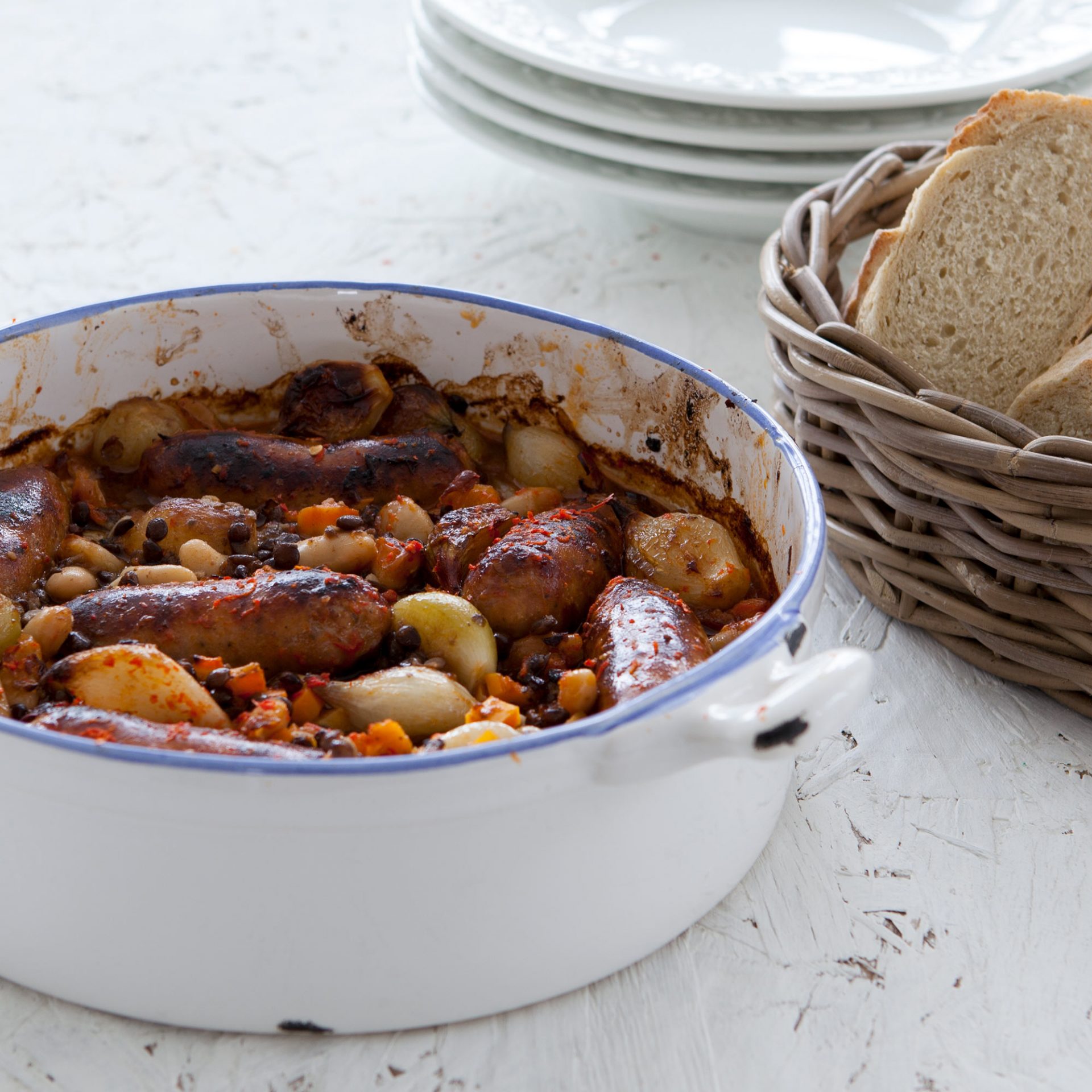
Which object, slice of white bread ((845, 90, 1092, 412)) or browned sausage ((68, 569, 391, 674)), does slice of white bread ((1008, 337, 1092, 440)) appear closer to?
slice of white bread ((845, 90, 1092, 412))

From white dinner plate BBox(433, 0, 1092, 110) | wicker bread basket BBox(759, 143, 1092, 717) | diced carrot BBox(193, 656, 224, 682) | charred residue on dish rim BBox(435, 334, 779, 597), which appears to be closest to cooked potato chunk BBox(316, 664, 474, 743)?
diced carrot BBox(193, 656, 224, 682)

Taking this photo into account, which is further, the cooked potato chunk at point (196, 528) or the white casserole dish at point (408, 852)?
the cooked potato chunk at point (196, 528)

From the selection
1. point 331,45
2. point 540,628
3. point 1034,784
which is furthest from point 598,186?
point 331,45

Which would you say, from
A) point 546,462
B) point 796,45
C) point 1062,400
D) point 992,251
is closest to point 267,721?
point 546,462

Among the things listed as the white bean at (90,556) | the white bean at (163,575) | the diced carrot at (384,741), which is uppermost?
the diced carrot at (384,741)

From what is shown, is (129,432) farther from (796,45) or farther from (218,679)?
(796,45)

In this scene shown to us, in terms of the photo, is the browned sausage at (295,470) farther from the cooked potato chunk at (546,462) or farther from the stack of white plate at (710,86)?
the stack of white plate at (710,86)

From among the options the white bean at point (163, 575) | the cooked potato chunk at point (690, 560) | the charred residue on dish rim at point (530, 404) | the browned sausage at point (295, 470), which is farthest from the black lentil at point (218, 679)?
the charred residue on dish rim at point (530, 404)
